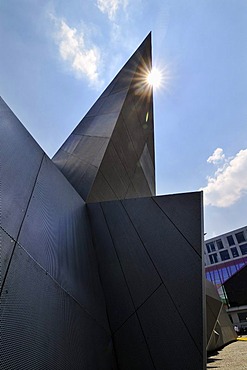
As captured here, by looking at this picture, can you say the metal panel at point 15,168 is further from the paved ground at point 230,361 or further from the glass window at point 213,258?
the glass window at point 213,258

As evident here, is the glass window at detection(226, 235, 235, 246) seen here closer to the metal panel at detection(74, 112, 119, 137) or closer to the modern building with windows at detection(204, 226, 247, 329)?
the modern building with windows at detection(204, 226, 247, 329)

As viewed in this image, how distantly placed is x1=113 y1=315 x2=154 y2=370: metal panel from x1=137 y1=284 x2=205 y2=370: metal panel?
0.15 meters

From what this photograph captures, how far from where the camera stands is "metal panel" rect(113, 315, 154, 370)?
430cm

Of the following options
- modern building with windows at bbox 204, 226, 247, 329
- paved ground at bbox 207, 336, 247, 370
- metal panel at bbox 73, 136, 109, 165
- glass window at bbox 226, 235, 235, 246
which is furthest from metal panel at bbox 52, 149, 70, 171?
glass window at bbox 226, 235, 235, 246

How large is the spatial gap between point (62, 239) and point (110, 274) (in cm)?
177

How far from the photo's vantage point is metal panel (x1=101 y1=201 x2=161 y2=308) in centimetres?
479

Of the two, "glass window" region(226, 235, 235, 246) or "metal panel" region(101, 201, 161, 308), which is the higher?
"glass window" region(226, 235, 235, 246)

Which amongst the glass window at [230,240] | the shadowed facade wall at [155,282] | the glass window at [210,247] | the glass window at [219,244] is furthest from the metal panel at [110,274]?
the glass window at [210,247]

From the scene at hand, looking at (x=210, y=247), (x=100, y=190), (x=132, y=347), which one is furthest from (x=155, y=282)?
(x=210, y=247)

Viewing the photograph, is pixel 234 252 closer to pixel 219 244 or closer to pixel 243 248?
pixel 243 248

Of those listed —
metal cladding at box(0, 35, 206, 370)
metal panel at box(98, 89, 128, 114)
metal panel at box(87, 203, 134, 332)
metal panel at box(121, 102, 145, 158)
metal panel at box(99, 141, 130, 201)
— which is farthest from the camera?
metal panel at box(121, 102, 145, 158)

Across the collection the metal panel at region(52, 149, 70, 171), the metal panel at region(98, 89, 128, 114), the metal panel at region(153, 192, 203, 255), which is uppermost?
the metal panel at region(98, 89, 128, 114)

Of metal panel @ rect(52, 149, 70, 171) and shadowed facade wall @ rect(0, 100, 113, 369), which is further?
metal panel @ rect(52, 149, 70, 171)

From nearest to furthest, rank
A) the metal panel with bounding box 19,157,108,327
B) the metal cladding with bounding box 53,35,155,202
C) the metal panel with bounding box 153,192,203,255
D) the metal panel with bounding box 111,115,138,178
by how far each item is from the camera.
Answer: the metal panel with bounding box 19,157,108,327 < the metal panel with bounding box 153,192,203,255 < the metal cladding with bounding box 53,35,155,202 < the metal panel with bounding box 111,115,138,178
